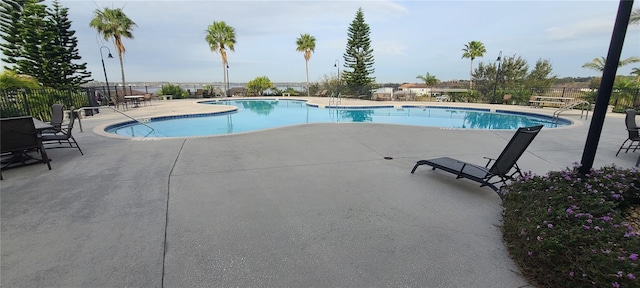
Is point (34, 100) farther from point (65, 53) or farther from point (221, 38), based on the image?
point (221, 38)

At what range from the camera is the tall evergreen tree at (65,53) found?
41.6 feet

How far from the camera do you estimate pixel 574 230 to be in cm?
162

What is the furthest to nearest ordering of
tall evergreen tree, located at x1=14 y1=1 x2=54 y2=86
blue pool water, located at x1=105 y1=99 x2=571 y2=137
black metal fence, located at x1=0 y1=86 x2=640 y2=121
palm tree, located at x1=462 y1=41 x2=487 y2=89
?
palm tree, located at x1=462 y1=41 x2=487 y2=89
tall evergreen tree, located at x1=14 y1=1 x2=54 y2=86
blue pool water, located at x1=105 y1=99 x2=571 y2=137
black metal fence, located at x1=0 y1=86 x2=640 y2=121

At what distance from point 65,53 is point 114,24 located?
318cm

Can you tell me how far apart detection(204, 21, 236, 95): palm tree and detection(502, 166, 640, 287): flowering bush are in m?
22.3

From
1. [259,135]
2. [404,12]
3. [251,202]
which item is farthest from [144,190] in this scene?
[404,12]

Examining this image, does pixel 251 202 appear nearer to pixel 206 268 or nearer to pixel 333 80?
pixel 206 268

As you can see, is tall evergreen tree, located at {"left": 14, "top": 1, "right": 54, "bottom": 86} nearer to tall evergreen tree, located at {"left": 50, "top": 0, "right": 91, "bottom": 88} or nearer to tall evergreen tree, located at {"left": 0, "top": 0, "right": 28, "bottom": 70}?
tall evergreen tree, located at {"left": 0, "top": 0, "right": 28, "bottom": 70}

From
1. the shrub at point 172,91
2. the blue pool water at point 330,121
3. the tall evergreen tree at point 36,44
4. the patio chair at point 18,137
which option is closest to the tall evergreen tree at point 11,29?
the tall evergreen tree at point 36,44

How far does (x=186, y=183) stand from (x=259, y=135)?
2.94 m

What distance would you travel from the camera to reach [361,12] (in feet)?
75.8

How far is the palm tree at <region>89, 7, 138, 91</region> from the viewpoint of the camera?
14664 mm

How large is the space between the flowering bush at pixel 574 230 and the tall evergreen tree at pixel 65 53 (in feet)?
60.2

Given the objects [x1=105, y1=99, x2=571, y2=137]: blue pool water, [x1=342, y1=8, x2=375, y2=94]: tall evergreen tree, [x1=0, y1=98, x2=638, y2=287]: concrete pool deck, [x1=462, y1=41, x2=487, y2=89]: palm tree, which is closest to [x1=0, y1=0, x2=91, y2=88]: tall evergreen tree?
[x1=105, y1=99, x2=571, y2=137]: blue pool water
